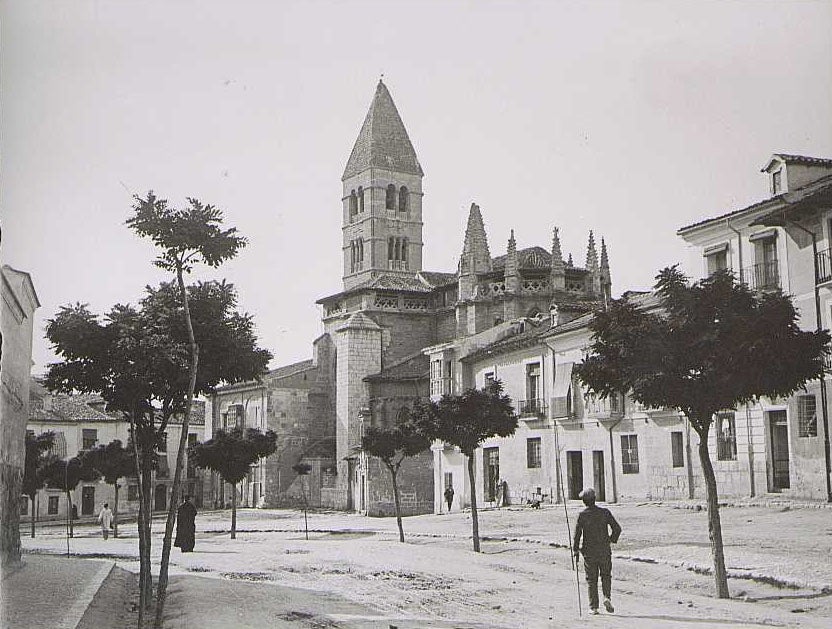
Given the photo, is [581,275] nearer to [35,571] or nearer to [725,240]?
[725,240]

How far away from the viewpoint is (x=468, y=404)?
21.0 m

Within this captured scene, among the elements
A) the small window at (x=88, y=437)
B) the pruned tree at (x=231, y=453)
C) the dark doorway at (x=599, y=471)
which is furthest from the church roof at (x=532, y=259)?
the small window at (x=88, y=437)

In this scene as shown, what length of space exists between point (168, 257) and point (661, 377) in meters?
6.29

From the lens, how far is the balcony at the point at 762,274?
2048cm

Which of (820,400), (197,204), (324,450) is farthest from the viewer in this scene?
(324,450)

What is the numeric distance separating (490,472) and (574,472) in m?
5.03

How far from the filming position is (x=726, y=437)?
23.4 meters

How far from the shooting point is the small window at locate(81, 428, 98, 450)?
160 ft

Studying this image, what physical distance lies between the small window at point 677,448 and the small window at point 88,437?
108 ft

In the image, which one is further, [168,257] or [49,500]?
[49,500]

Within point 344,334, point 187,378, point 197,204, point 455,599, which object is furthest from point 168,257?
point 344,334

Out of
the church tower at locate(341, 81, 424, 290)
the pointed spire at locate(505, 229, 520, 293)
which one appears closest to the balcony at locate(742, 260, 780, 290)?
the pointed spire at locate(505, 229, 520, 293)

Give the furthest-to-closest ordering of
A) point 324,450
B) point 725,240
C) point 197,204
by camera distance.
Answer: point 324,450 → point 725,240 → point 197,204

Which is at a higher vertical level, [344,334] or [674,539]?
[344,334]
